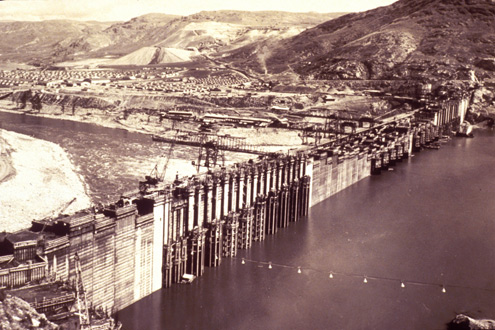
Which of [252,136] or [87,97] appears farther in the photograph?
[87,97]

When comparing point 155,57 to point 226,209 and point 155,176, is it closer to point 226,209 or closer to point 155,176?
point 155,176

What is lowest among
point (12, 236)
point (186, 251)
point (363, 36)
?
point (186, 251)

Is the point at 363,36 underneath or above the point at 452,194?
above

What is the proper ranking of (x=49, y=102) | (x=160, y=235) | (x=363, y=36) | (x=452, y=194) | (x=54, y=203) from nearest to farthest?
(x=160, y=235) < (x=54, y=203) < (x=452, y=194) < (x=49, y=102) < (x=363, y=36)

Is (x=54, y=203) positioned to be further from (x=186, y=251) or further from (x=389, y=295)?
(x=389, y=295)

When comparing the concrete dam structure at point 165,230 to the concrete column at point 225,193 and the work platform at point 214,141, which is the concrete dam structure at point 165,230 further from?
the work platform at point 214,141

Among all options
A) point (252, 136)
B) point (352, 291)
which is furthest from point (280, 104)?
point (352, 291)
